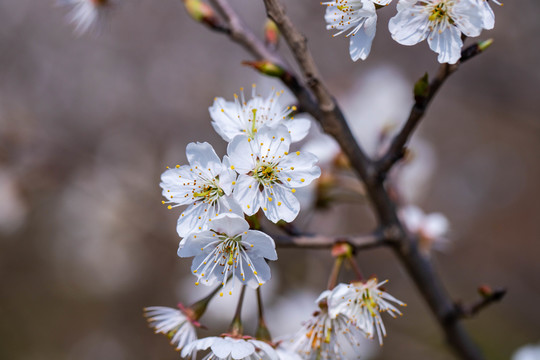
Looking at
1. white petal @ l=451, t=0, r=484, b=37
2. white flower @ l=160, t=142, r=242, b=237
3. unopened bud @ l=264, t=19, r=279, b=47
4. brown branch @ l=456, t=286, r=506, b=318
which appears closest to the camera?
white petal @ l=451, t=0, r=484, b=37

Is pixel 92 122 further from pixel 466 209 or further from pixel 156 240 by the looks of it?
pixel 466 209

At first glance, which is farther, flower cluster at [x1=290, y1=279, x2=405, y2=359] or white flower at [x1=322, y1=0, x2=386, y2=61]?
flower cluster at [x1=290, y1=279, x2=405, y2=359]

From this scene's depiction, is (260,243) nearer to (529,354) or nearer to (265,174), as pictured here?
(265,174)

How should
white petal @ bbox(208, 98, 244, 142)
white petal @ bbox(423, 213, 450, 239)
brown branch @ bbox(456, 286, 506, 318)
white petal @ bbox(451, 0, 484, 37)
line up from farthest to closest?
white petal @ bbox(423, 213, 450, 239)
brown branch @ bbox(456, 286, 506, 318)
white petal @ bbox(208, 98, 244, 142)
white petal @ bbox(451, 0, 484, 37)

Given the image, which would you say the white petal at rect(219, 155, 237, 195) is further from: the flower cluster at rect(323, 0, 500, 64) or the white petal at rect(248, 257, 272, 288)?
the flower cluster at rect(323, 0, 500, 64)

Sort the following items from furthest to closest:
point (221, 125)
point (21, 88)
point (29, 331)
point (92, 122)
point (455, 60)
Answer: point (92, 122)
point (29, 331)
point (21, 88)
point (221, 125)
point (455, 60)

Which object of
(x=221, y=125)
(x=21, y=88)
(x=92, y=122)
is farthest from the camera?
(x=92, y=122)

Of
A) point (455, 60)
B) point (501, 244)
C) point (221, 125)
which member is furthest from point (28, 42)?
point (501, 244)

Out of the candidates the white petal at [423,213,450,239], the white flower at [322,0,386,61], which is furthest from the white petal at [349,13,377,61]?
the white petal at [423,213,450,239]
